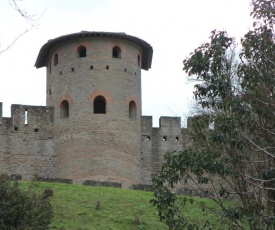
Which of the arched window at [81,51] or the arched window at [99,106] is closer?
the arched window at [81,51]

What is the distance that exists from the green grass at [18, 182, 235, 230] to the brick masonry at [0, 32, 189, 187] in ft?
Result: 16.7

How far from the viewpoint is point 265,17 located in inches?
777

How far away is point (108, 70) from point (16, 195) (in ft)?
60.0

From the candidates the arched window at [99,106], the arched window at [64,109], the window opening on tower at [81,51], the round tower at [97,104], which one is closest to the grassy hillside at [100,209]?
the round tower at [97,104]

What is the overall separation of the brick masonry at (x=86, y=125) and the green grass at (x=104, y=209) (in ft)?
16.7

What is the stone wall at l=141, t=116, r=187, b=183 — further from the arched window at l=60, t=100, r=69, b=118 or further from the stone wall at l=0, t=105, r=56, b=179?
the stone wall at l=0, t=105, r=56, b=179

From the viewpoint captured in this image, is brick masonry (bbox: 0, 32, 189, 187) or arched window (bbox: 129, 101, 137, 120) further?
arched window (bbox: 129, 101, 137, 120)

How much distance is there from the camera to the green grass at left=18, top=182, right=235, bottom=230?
27.7 m

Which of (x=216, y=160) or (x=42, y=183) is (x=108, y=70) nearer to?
(x=42, y=183)

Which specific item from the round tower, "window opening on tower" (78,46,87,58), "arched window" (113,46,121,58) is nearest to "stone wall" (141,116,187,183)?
the round tower

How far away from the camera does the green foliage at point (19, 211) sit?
22641mm

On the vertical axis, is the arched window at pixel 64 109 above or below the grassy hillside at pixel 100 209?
Result: above

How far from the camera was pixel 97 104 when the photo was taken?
42438 millimetres

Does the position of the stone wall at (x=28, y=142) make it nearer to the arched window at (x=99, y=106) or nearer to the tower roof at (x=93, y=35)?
the arched window at (x=99, y=106)
